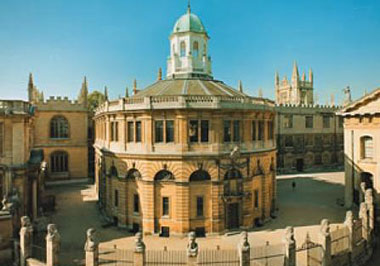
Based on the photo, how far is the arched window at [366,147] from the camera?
1177 inches

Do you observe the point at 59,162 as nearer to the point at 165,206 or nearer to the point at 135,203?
the point at 135,203

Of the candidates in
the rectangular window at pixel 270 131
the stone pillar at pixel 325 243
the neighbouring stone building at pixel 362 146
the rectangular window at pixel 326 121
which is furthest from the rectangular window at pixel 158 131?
the rectangular window at pixel 326 121

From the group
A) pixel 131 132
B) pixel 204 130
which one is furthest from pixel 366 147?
pixel 131 132

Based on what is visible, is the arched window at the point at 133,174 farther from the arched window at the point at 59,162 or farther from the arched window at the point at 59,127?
the arched window at the point at 59,127

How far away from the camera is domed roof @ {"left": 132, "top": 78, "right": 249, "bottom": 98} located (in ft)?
91.9

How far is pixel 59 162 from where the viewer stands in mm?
46812

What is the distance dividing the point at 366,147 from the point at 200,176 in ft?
60.6

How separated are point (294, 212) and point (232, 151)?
11.5 metres

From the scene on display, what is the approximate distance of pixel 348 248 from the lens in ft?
67.8

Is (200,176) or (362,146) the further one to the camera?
(362,146)

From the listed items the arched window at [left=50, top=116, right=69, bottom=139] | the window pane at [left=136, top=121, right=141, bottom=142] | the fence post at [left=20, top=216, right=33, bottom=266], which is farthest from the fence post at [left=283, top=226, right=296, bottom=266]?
the arched window at [left=50, top=116, right=69, bottom=139]

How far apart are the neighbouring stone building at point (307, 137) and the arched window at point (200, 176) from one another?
112ft

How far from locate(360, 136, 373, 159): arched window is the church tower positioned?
1776 centimetres

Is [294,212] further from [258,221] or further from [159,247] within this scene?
[159,247]
